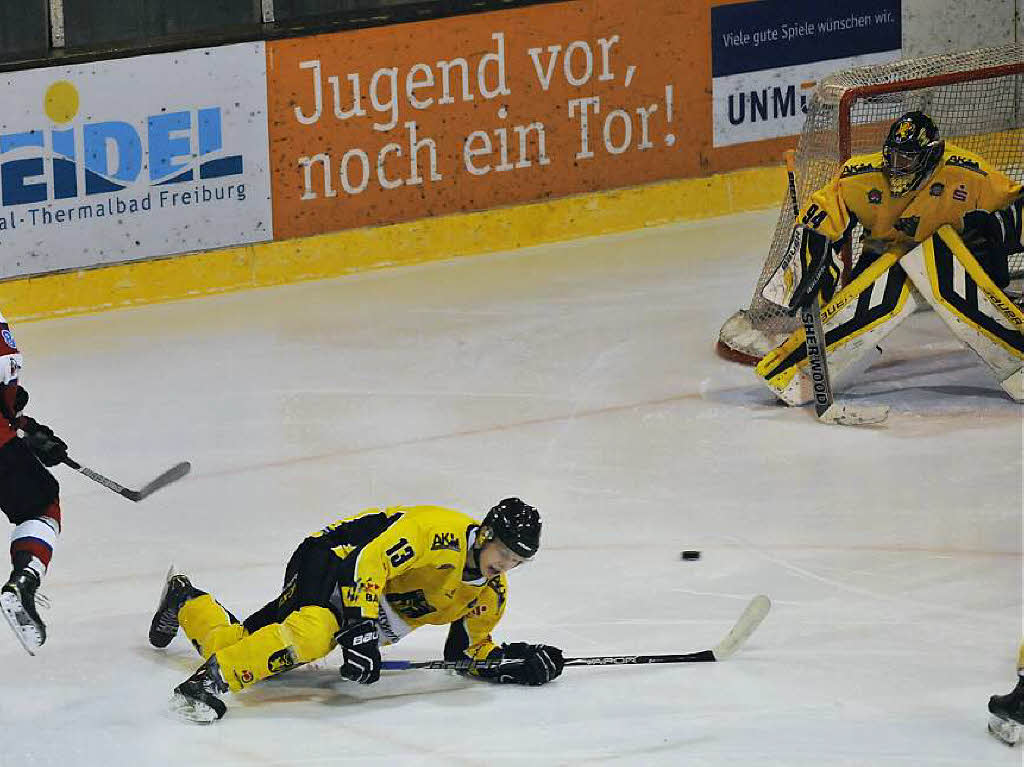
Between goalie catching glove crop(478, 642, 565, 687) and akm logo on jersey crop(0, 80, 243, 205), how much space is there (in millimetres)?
4140

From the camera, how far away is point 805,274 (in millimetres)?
7422

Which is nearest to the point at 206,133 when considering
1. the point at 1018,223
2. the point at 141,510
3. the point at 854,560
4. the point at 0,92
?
the point at 0,92

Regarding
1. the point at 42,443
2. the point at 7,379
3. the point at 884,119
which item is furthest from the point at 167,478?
the point at 884,119

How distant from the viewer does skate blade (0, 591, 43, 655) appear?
4.95 meters

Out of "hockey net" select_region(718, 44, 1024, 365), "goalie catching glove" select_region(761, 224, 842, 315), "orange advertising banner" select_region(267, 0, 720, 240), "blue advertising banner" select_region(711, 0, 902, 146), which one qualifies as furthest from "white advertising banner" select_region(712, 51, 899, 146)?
Answer: "goalie catching glove" select_region(761, 224, 842, 315)

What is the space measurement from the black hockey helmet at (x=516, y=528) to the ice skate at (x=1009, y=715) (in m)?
1.04

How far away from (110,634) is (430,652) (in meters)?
0.83

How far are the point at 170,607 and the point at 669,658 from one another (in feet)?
3.91

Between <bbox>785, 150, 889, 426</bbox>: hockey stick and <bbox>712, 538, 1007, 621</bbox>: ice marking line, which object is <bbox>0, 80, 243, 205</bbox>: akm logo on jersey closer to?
<bbox>785, 150, 889, 426</bbox>: hockey stick

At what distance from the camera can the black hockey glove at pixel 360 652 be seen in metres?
4.76

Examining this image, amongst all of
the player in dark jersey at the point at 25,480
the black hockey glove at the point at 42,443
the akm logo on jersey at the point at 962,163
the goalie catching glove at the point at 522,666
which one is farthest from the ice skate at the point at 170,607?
the akm logo on jersey at the point at 962,163

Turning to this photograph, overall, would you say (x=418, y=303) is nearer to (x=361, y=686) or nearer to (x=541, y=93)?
(x=541, y=93)

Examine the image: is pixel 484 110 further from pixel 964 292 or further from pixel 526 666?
pixel 526 666

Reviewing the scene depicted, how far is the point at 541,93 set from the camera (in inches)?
384
